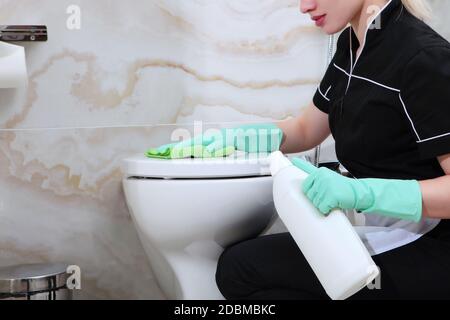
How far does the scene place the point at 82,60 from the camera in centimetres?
142

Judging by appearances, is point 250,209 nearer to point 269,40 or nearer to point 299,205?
point 299,205

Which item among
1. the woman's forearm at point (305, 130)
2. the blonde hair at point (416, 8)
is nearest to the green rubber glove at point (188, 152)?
the woman's forearm at point (305, 130)

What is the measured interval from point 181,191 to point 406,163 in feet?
1.22

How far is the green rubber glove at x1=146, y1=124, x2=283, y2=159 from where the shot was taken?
1.13 meters

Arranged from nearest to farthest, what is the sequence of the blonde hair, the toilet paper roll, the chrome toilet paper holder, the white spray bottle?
the white spray bottle, the blonde hair, the toilet paper roll, the chrome toilet paper holder

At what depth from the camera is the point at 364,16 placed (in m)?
1.01

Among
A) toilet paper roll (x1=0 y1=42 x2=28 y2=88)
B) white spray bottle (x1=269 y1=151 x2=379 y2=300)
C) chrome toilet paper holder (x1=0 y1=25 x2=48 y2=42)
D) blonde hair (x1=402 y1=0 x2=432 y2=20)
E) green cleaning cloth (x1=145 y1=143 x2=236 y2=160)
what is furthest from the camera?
chrome toilet paper holder (x1=0 y1=25 x2=48 y2=42)

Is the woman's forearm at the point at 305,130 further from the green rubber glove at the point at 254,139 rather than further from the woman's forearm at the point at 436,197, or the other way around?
the woman's forearm at the point at 436,197

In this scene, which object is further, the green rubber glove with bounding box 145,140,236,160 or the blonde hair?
the green rubber glove with bounding box 145,140,236,160

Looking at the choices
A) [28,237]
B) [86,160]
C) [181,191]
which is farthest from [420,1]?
[28,237]

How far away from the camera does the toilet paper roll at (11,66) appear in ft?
4.02

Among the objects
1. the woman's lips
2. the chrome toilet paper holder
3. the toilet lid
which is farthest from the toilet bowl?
the chrome toilet paper holder

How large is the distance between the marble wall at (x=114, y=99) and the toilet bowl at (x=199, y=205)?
1.13 feet

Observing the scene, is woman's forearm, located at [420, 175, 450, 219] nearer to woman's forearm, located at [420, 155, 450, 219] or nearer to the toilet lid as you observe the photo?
woman's forearm, located at [420, 155, 450, 219]
